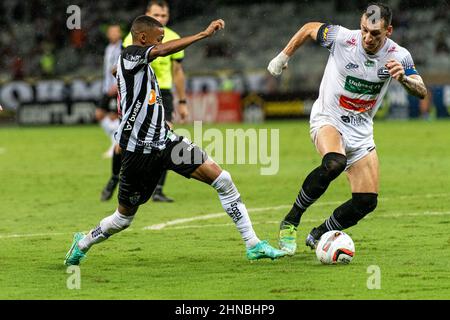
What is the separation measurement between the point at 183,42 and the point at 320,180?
1.87 meters

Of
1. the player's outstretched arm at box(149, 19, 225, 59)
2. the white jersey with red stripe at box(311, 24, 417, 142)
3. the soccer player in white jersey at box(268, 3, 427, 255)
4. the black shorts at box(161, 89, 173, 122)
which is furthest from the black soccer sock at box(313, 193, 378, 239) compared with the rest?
the black shorts at box(161, 89, 173, 122)

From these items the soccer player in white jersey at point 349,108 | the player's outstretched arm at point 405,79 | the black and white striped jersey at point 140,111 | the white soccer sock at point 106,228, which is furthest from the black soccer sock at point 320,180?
the white soccer sock at point 106,228

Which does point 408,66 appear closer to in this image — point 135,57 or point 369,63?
point 369,63

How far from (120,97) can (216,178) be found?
41.9 inches

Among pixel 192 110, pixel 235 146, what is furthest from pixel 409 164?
pixel 192 110

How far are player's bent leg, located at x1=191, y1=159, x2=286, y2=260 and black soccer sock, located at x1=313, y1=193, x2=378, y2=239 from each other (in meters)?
0.81

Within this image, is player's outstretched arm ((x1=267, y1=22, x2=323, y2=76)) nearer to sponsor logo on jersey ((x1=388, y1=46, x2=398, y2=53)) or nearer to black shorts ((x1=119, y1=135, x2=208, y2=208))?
sponsor logo on jersey ((x1=388, y1=46, x2=398, y2=53))

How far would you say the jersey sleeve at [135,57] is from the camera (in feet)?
27.4

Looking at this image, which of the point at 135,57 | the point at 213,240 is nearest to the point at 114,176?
the point at 213,240

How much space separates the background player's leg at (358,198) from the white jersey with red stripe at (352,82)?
0.82 ft

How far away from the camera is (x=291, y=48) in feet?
31.1

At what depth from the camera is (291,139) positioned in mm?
25750

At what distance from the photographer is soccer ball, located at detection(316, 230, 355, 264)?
8.65m

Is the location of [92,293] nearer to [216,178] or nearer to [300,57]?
[216,178]
